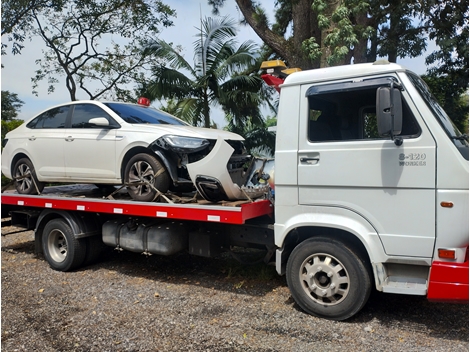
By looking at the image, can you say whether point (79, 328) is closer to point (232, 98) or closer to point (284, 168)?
point (284, 168)

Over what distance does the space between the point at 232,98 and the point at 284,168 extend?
8.01 metres

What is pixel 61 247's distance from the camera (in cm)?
656

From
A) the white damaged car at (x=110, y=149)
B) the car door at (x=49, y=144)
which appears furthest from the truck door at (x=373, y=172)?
the car door at (x=49, y=144)

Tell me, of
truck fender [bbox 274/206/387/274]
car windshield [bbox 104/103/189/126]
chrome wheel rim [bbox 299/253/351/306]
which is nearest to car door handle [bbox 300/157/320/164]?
truck fender [bbox 274/206/387/274]

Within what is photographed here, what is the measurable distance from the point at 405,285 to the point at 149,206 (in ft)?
9.99

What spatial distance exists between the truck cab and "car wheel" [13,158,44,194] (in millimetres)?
4348

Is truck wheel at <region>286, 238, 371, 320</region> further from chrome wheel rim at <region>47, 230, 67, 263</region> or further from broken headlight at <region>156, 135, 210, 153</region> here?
chrome wheel rim at <region>47, 230, 67, 263</region>

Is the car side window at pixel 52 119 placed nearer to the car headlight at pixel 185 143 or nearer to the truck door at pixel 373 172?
the car headlight at pixel 185 143

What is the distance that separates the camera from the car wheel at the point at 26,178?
22.3 ft

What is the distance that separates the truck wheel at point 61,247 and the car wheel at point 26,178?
0.72 m

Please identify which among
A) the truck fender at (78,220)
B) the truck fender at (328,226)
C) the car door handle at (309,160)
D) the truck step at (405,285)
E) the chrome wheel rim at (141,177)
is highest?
the car door handle at (309,160)

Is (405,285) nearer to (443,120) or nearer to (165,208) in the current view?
(443,120)

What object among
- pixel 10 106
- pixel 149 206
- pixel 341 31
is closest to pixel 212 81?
pixel 341 31

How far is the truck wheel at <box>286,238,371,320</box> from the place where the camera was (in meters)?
4.03
